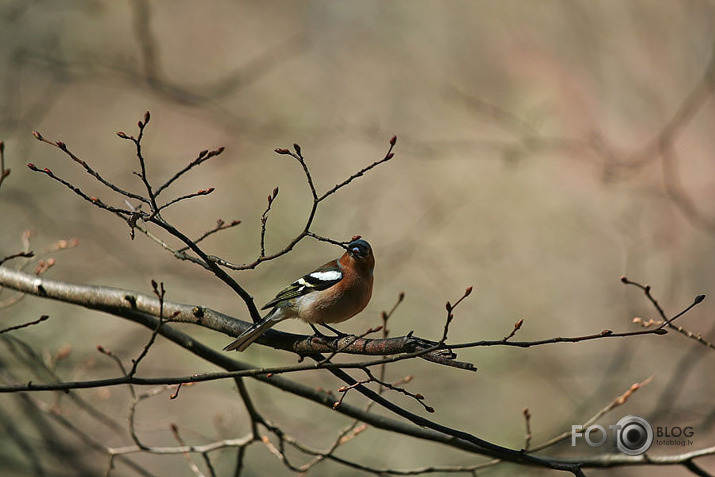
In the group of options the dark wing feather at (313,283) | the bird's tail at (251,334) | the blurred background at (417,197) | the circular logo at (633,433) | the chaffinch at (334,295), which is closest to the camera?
the bird's tail at (251,334)

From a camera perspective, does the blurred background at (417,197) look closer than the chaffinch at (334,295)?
No

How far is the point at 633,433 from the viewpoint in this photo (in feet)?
18.7

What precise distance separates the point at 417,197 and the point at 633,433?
539 cm

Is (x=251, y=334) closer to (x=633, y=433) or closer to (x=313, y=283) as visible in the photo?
(x=313, y=283)

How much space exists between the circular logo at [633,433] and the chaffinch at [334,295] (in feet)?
8.01

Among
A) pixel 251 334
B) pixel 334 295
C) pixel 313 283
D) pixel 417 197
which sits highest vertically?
pixel 417 197

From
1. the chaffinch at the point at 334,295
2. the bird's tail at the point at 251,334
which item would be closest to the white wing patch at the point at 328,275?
the chaffinch at the point at 334,295

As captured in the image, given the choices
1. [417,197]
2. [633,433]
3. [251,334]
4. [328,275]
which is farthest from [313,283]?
[417,197]

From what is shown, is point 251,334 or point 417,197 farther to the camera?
point 417,197

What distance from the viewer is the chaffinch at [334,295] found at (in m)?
3.49

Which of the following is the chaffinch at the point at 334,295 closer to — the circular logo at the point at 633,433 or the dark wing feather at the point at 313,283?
the dark wing feather at the point at 313,283

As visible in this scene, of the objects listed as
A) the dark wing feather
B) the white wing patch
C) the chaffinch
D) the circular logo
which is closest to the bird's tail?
the chaffinch

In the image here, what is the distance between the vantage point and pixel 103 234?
7859mm

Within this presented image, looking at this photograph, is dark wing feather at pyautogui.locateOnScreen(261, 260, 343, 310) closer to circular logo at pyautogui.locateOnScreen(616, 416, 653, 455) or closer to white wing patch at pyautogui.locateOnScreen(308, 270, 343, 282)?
white wing patch at pyautogui.locateOnScreen(308, 270, 343, 282)
